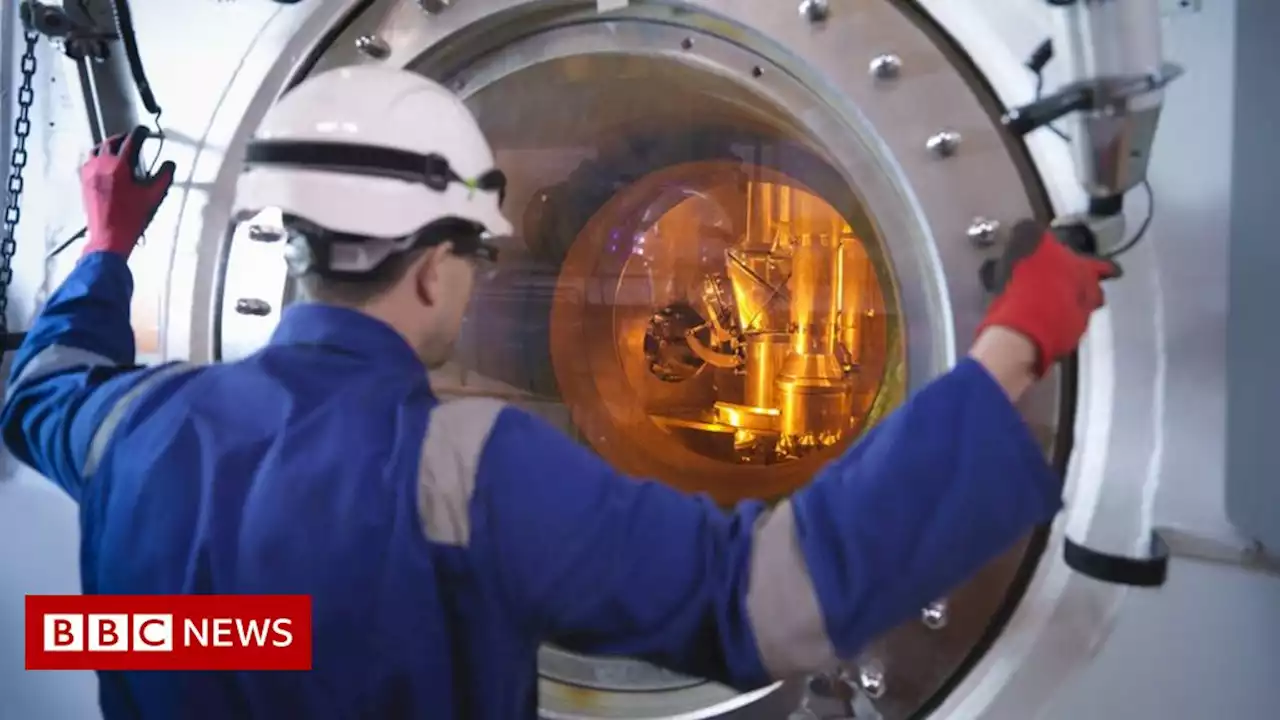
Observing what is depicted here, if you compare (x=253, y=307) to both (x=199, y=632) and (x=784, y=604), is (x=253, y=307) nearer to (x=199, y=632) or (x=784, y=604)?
(x=199, y=632)

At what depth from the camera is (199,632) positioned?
0.71 m

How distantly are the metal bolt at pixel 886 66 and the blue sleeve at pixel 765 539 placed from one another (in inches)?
10.9

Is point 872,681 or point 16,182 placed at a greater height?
point 16,182

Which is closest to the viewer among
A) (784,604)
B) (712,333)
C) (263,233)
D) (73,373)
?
(784,604)

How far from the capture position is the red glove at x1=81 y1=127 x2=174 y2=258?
105 cm

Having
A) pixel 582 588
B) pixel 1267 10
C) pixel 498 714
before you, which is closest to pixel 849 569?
pixel 582 588

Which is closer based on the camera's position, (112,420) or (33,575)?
(112,420)

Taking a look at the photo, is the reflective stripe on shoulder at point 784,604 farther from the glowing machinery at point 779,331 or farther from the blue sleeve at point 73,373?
the blue sleeve at point 73,373

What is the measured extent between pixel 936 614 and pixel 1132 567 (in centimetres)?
14

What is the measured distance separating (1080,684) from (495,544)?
43cm

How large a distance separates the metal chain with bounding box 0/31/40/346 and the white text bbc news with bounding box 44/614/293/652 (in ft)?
1.78

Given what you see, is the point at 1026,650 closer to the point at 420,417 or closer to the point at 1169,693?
the point at 1169,693

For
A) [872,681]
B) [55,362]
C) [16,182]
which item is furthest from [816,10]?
[16,182]

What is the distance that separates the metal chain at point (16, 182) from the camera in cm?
121
